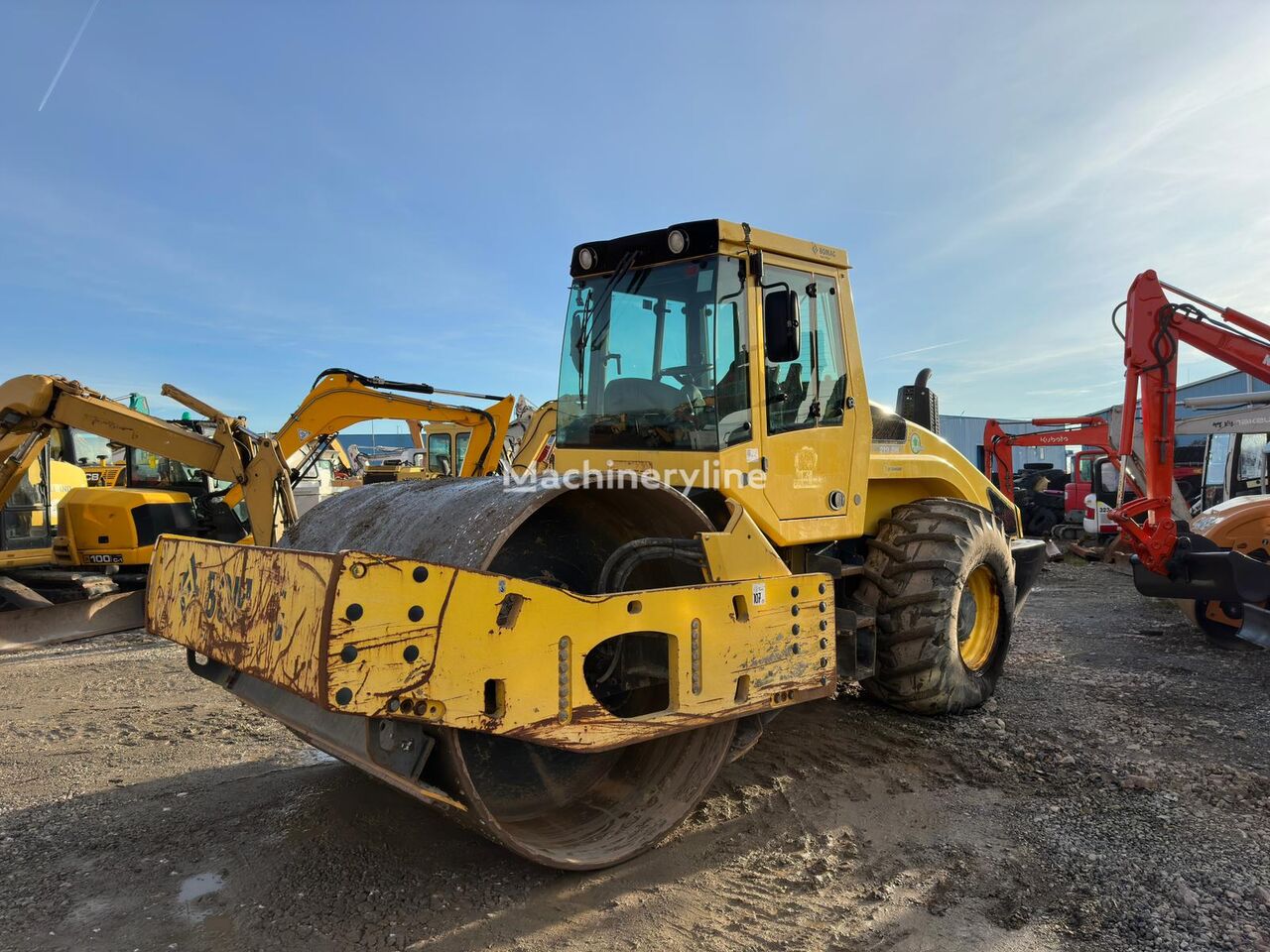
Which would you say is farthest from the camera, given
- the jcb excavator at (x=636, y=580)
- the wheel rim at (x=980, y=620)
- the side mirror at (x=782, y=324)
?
the wheel rim at (x=980, y=620)

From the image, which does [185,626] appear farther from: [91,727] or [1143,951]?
[1143,951]

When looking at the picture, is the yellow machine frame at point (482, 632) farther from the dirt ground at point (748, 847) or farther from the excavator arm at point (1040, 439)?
the excavator arm at point (1040, 439)

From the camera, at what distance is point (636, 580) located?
11.2ft

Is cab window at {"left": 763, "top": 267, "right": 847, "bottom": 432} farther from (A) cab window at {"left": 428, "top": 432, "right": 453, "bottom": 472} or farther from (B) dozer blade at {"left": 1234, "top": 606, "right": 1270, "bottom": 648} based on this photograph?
(A) cab window at {"left": 428, "top": 432, "right": 453, "bottom": 472}

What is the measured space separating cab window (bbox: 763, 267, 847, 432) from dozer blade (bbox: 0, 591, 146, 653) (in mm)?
5577

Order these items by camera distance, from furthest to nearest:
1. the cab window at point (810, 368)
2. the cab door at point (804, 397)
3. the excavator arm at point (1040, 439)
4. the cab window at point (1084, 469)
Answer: the cab window at point (1084, 469), the excavator arm at point (1040, 439), the cab window at point (810, 368), the cab door at point (804, 397)

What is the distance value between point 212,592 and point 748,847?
2.27m

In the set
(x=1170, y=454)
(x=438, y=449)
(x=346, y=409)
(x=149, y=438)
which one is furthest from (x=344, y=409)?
(x=438, y=449)

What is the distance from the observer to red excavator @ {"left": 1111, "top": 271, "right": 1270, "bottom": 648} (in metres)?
6.59

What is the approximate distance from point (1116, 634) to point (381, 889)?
6.99 m

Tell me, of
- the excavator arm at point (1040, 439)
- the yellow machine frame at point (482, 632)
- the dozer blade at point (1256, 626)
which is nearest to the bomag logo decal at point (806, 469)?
the yellow machine frame at point (482, 632)

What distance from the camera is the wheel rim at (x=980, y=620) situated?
16.8 feet
